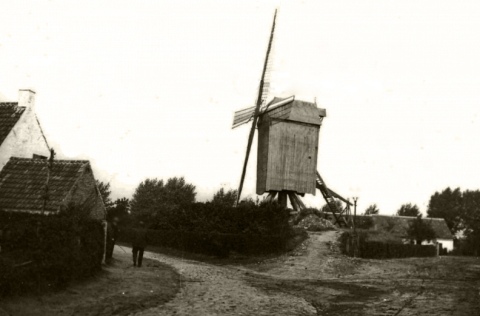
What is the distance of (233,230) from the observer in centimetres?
2977

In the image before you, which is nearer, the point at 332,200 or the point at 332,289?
the point at 332,289

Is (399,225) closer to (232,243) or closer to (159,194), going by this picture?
(159,194)

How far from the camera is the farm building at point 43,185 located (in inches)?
762

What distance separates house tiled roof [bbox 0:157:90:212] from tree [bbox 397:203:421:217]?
Answer: 84.1 metres

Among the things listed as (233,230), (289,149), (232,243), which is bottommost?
(232,243)

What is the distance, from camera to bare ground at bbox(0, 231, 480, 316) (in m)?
12.1

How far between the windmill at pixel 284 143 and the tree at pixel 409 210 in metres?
65.3

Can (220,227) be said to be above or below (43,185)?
below

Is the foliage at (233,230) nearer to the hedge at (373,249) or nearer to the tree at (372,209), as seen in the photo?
the hedge at (373,249)

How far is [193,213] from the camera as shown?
32562mm

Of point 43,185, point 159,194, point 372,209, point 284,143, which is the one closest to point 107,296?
point 43,185

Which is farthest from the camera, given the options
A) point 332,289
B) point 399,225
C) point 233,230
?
point 399,225

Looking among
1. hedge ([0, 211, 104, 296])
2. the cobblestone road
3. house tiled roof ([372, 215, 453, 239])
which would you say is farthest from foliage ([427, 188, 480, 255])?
hedge ([0, 211, 104, 296])

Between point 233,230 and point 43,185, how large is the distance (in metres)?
12.3
